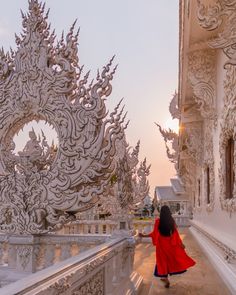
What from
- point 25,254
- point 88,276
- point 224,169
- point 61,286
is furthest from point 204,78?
point 61,286

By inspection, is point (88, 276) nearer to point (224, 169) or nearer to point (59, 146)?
point (59, 146)

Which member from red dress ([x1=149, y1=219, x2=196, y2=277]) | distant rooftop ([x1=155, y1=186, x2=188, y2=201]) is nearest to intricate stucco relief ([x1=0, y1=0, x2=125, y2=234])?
red dress ([x1=149, y1=219, x2=196, y2=277])

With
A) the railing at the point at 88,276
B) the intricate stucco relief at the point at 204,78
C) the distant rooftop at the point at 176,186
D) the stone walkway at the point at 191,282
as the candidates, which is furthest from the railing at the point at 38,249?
the distant rooftop at the point at 176,186

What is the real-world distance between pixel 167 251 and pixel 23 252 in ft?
6.98

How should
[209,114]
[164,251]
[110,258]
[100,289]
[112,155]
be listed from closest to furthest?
1. [100,289]
2. [110,258]
3. [112,155]
4. [164,251]
5. [209,114]

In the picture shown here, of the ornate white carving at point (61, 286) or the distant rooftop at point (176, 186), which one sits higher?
the distant rooftop at point (176, 186)

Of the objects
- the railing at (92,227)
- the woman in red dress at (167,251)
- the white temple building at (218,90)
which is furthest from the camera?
the railing at (92,227)

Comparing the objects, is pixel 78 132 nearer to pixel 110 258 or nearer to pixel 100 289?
pixel 110 258

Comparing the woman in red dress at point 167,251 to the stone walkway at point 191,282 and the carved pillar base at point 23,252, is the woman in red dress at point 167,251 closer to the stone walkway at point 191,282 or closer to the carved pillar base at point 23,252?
the stone walkway at point 191,282

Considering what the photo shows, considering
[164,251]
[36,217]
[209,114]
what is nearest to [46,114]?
[36,217]

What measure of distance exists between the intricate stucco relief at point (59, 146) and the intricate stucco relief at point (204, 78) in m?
2.96

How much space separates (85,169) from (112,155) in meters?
0.32

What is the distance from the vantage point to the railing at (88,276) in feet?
5.58

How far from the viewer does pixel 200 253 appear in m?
9.14
